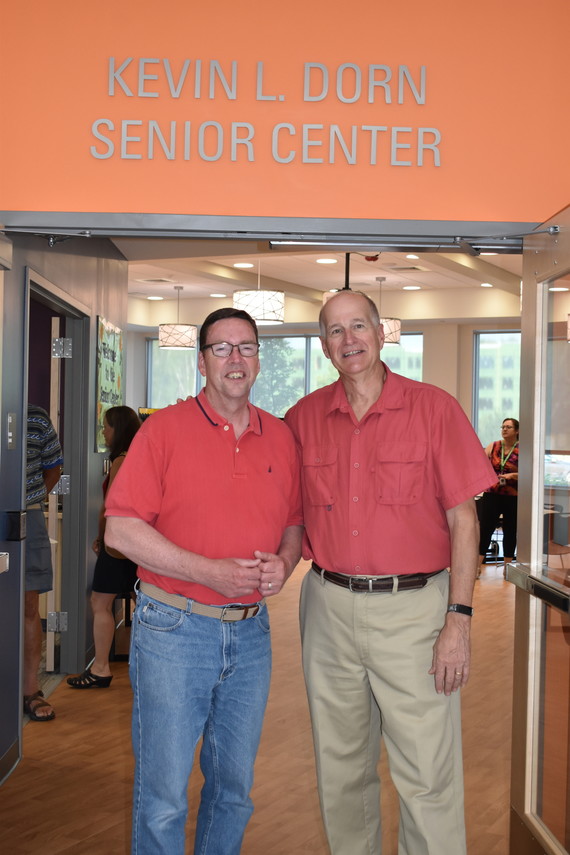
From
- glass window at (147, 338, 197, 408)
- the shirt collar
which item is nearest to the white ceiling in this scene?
glass window at (147, 338, 197, 408)

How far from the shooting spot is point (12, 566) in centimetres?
414

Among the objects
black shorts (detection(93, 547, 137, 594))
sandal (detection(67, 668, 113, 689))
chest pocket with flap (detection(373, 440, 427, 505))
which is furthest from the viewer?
sandal (detection(67, 668, 113, 689))

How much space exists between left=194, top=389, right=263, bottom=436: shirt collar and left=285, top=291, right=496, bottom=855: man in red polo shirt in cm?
23

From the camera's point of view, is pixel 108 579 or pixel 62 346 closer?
pixel 108 579

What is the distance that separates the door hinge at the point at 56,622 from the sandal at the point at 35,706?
0.67 m

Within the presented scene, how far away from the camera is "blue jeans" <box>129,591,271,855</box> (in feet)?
8.09

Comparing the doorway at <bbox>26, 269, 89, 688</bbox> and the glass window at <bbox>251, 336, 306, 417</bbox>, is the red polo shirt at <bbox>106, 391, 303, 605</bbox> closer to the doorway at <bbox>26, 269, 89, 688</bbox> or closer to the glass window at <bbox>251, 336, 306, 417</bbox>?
the doorway at <bbox>26, 269, 89, 688</bbox>

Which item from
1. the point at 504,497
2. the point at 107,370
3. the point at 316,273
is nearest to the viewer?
the point at 107,370

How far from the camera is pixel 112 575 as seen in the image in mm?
5367

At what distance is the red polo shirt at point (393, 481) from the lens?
8.83 feet

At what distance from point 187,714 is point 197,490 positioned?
589 millimetres

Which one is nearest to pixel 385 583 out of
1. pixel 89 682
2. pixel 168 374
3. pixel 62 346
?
pixel 89 682

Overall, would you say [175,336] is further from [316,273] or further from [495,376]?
[495,376]

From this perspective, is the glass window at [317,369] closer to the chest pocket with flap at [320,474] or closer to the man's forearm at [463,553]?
the chest pocket with flap at [320,474]
